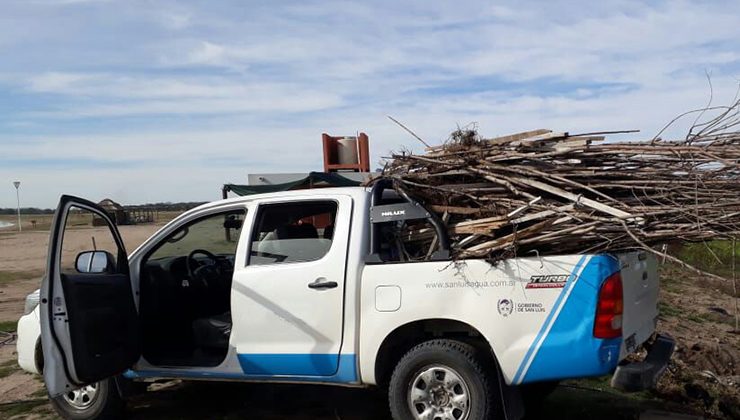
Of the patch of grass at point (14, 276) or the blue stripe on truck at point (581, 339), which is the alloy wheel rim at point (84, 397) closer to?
the blue stripe on truck at point (581, 339)

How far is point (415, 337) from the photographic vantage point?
494 centimetres

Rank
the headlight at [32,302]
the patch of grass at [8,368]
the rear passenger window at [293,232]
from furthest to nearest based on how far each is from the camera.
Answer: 1. the patch of grass at [8,368]
2. the headlight at [32,302]
3. the rear passenger window at [293,232]

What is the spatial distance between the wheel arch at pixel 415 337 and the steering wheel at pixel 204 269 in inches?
79.5

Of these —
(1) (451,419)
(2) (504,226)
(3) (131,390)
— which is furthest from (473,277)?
(3) (131,390)

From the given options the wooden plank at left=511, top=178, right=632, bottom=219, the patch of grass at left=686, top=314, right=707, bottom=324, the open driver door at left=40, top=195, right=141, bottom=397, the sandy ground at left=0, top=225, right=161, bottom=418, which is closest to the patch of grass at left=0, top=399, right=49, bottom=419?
the sandy ground at left=0, top=225, right=161, bottom=418

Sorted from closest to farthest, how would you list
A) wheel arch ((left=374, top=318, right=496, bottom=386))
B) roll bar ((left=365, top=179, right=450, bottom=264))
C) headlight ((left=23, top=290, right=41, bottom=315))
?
wheel arch ((left=374, top=318, right=496, bottom=386)), roll bar ((left=365, top=179, right=450, bottom=264)), headlight ((left=23, top=290, right=41, bottom=315))

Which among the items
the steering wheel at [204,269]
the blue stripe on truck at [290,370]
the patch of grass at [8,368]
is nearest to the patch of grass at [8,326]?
the patch of grass at [8,368]

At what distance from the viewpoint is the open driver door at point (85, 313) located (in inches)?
186

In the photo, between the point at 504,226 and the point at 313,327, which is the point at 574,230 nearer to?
the point at 504,226

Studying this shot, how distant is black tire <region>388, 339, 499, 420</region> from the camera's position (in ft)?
14.9

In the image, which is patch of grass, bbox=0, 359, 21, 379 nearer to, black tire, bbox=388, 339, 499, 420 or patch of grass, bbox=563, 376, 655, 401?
black tire, bbox=388, 339, 499, 420

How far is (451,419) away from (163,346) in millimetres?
2612

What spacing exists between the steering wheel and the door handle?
5.03 ft

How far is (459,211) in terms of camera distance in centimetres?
502
